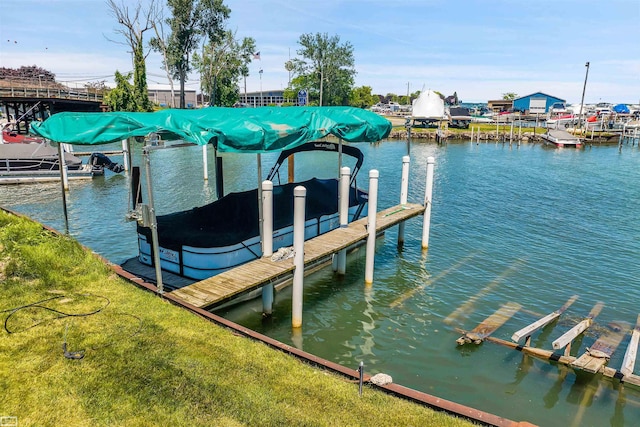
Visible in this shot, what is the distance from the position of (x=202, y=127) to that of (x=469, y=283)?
8977mm

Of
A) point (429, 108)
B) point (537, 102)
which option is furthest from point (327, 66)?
point (537, 102)

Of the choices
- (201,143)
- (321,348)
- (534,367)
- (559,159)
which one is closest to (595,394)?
(534,367)

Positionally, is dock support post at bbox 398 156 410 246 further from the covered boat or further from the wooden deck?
the wooden deck

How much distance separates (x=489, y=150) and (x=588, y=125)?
24.8 metres

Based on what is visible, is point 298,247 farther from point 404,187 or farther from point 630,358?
point 404,187

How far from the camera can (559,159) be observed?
45.6 meters

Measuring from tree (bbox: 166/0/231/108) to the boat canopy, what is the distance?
57.0 metres

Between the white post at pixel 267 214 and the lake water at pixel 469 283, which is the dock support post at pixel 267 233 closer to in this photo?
the white post at pixel 267 214

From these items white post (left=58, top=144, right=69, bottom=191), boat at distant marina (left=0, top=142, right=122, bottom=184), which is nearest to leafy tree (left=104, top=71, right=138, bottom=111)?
boat at distant marina (left=0, top=142, right=122, bottom=184)

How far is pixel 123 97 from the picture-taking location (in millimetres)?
55406

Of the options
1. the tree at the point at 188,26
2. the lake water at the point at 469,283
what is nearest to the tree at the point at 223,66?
the tree at the point at 188,26

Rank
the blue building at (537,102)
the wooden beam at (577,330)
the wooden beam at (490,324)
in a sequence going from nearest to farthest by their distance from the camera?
the wooden beam at (577,330) → the wooden beam at (490,324) → the blue building at (537,102)

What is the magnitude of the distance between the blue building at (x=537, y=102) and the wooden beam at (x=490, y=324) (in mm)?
107139

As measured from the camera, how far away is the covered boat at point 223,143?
8703 millimetres
